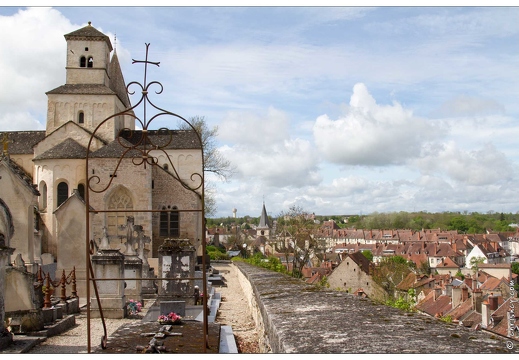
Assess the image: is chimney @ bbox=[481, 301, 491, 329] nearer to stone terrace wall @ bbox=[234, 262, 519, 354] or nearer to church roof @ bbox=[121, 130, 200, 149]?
church roof @ bbox=[121, 130, 200, 149]

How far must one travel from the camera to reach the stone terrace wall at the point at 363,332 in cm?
307

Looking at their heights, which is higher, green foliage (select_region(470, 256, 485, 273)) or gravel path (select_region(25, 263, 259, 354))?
gravel path (select_region(25, 263, 259, 354))

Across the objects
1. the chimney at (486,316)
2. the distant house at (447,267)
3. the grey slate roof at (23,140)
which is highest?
the grey slate roof at (23,140)

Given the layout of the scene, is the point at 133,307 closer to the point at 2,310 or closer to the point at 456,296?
the point at 2,310

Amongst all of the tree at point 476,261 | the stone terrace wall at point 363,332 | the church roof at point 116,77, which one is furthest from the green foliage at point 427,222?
the stone terrace wall at point 363,332

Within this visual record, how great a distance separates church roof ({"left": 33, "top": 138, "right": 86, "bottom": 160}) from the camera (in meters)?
33.2

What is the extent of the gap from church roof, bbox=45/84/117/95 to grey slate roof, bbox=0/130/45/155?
12.4ft

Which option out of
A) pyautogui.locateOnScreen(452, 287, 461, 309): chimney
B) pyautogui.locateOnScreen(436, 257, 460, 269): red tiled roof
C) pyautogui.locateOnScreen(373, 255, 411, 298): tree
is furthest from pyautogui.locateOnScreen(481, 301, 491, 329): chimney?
pyautogui.locateOnScreen(436, 257, 460, 269): red tiled roof

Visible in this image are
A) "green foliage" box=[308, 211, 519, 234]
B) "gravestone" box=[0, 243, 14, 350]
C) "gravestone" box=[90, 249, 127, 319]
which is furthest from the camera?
"green foliage" box=[308, 211, 519, 234]

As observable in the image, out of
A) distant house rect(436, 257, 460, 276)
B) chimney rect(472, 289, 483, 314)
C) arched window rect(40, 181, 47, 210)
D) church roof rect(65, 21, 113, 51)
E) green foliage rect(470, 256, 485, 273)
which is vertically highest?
church roof rect(65, 21, 113, 51)

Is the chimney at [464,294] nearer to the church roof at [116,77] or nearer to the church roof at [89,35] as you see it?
the church roof at [116,77]

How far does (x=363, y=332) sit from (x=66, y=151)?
33.1 m

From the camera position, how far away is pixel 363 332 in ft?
11.6

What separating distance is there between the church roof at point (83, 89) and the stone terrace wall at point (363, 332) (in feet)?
116
